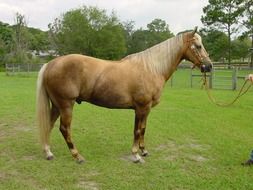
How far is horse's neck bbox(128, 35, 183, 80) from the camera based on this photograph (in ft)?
16.6

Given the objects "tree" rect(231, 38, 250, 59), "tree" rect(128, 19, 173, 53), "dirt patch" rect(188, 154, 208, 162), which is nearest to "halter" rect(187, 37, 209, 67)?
"dirt patch" rect(188, 154, 208, 162)

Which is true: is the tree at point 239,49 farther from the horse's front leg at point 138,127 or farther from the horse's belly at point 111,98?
the horse's belly at point 111,98

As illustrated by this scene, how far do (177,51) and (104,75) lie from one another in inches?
46.9

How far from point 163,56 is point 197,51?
1.69ft

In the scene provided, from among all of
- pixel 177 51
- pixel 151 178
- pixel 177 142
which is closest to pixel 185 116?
pixel 177 142

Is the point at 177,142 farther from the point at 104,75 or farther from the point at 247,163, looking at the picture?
the point at 104,75

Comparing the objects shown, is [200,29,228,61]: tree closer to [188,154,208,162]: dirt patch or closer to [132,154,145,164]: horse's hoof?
[188,154,208,162]: dirt patch

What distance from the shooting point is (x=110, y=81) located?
4.81 m

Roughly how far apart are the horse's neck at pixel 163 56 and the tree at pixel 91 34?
43291mm

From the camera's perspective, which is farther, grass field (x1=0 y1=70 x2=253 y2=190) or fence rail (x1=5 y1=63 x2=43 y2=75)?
fence rail (x1=5 y1=63 x2=43 y2=75)

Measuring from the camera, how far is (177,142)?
6066 millimetres

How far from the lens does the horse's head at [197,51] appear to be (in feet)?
16.4

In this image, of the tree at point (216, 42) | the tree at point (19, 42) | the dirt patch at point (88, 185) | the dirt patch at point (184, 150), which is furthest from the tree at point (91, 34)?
the dirt patch at point (88, 185)

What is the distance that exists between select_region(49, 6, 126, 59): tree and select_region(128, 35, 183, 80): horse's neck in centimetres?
4329
